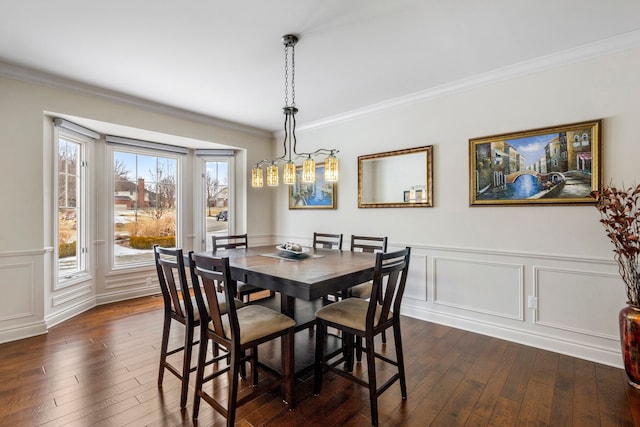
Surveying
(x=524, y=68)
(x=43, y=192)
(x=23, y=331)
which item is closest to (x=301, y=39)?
(x=524, y=68)

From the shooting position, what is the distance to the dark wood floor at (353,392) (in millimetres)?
1821

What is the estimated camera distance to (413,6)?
2072mm

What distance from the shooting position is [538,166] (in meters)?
2.79

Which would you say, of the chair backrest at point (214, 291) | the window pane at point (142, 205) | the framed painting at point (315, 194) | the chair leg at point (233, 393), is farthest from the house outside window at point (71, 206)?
the chair leg at point (233, 393)

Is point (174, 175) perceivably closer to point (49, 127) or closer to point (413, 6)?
point (49, 127)

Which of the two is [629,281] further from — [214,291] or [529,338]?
[214,291]

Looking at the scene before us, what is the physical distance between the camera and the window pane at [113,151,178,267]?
4285 millimetres

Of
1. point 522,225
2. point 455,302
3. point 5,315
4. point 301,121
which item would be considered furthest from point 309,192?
point 5,315

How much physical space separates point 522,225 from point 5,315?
5.05 metres

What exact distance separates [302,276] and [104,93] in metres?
3.36

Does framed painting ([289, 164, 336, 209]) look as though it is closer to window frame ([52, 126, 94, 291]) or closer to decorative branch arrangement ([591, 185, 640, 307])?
window frame ([52, 126, 94, 291])

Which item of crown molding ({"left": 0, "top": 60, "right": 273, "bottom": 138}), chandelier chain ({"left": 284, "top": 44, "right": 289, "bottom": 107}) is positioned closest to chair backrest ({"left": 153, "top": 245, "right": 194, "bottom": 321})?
chandelier chain ({"left": 284, "top": 44, "right": 289, "bottom": 107})

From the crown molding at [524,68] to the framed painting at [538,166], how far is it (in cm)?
57

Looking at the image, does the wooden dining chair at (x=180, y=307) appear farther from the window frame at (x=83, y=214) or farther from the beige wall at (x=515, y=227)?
the beige wall at (x=515, y=227)
